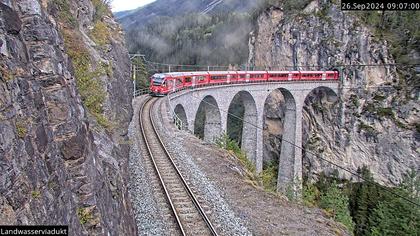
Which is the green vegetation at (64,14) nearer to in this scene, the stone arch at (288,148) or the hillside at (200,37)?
the stone arch at (288,148)

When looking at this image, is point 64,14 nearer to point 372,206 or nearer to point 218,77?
point 218,77

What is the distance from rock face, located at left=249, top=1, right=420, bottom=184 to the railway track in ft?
110

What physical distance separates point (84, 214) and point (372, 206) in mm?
36837

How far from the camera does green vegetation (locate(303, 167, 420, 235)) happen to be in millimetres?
27875

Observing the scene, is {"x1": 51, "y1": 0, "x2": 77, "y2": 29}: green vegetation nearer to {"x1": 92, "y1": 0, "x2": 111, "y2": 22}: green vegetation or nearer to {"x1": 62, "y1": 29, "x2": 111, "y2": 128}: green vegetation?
{"x1": 62, "y1": 29, "x2": 111, "y2": 128}: green vegetation

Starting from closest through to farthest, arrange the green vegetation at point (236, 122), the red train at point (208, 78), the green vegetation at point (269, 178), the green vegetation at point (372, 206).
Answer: the green vegetation at point (269, 178) → the green vegetation at point (372, 206) → the red train at point (208, 78) → the green vegetation at point (236, 122)

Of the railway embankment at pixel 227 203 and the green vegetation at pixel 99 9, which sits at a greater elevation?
the green vegetation at pixel 99 9

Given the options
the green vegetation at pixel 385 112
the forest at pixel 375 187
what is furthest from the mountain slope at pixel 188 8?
the green vegetation at pixel 385 112

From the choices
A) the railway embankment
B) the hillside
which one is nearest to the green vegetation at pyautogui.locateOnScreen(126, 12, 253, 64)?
the hillside

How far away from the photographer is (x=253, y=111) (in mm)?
37906

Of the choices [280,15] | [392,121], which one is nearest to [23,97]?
[392,121]

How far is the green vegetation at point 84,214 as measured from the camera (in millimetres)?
5820

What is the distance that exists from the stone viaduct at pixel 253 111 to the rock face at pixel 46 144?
19.3 metres

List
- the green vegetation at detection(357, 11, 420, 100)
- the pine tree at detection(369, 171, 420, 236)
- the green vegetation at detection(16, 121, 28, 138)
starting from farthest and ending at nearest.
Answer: the green vegetation at detection(357, 11, 420, 100)
the pine tree at detection(369, 171, 420, 236)
the green vegetation at detection(16, 121, 28, 138)
